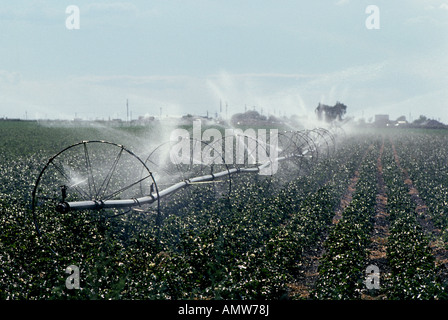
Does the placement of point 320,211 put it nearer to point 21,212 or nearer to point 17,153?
point 21,212

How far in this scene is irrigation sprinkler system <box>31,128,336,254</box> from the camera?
9.65 meters

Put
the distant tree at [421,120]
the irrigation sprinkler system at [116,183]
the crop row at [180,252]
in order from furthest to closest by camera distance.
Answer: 1. the distant tree at [421,120]
2. the irrigation sprinkler system at [116,183]
3. the crop row at [180,252]

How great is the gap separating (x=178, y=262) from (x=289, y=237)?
9.22 feet

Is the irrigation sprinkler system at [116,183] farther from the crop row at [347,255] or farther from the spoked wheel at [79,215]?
the crop row at [347,255]

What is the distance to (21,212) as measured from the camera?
11.5m

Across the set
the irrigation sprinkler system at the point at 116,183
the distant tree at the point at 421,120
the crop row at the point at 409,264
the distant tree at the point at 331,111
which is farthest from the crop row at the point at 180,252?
the distant tree at the point at 421,120

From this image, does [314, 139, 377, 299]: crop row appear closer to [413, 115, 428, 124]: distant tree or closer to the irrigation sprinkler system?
the irrigation sprinkler system

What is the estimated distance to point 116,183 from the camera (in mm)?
16594

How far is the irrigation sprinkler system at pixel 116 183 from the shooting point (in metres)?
9.65

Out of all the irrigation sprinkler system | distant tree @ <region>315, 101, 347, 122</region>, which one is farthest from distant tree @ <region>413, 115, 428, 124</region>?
the irrigation sprinkler system

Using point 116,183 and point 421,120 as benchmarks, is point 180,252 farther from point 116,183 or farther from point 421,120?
point 421,120

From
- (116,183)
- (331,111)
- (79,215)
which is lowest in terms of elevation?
(79,215)

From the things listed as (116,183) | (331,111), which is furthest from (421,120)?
(116,183)
